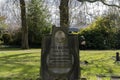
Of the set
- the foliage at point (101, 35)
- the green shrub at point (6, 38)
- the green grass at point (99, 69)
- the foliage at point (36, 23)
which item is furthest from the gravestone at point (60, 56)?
the green shrub at point (6, 38)

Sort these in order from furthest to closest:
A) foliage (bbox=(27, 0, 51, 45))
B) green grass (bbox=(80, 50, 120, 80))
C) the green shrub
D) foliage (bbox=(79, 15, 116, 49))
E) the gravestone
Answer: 1. the green shrub
2. foliage (bbox=(27, 0, 51, 45))
3. foliage (bbox=(79, 15, 116, 49))
4. green grass (bbox=(80, 50, 120, 80))
5. the gravestone

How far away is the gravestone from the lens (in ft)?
34.5

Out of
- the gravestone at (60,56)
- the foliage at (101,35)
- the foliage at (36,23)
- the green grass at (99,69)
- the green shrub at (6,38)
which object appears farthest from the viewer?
the green shrub at (6,38)

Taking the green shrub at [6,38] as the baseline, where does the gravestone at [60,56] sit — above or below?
above

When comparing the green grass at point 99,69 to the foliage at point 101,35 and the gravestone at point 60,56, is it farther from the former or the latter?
the foliage at point 101,35

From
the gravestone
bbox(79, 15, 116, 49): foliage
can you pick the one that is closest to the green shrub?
bbox(79, 15, 116, 49): foliage

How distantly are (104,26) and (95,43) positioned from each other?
2312 mm

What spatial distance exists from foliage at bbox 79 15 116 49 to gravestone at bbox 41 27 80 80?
81.0ft

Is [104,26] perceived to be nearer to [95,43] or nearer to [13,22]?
[95,43]

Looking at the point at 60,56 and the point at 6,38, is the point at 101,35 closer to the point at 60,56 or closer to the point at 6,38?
the point at 6,38

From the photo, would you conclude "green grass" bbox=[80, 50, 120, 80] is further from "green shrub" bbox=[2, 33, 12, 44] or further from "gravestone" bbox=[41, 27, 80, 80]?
"green shrub" bbox=[2, 33, 12, 44]

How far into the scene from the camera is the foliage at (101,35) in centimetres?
3541

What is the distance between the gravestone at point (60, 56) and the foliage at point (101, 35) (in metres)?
24.7

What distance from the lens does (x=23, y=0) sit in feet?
108
